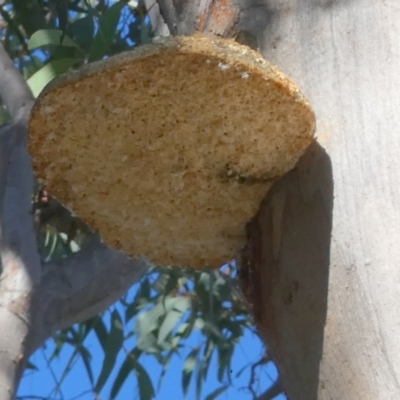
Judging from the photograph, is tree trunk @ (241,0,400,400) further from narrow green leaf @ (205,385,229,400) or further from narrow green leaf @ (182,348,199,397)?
narrow green leaf @ (182,348,199,397)

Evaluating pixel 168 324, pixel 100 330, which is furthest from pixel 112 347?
pixel 168 324

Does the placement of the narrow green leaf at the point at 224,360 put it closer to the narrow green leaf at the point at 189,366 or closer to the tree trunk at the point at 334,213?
the narrow green leaf at the point at 189,366

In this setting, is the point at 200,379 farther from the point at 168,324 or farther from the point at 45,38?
the point at 45,38

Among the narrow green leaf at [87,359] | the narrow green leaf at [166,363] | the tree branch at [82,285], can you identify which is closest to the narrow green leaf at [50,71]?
the tree branch at [82,285]

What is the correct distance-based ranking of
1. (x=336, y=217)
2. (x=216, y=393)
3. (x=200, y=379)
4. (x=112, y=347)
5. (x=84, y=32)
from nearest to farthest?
(x=336, y=217) < (x=84, y=32) < (x=112, y=347) < (x=216, y=393) < (x=200, y=379)

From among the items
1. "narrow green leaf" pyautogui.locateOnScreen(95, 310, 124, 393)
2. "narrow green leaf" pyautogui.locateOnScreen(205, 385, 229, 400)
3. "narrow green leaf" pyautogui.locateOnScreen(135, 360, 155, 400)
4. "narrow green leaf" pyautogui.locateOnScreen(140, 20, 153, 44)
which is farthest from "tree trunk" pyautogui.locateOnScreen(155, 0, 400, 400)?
"narrow green leaf" pyautogui.locateOnScreen(205, 385, 229, 400)

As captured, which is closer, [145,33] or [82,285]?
[82,285]

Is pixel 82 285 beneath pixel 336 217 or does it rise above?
beneath

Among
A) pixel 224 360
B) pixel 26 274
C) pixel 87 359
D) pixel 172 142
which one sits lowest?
pixel 224 360
